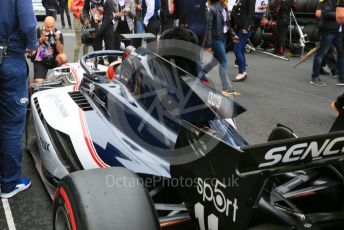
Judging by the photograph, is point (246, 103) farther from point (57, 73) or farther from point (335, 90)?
point (57, 73)

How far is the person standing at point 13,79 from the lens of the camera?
9.99ft

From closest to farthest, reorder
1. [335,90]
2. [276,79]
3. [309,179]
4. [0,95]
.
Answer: [309,179], [0,95], [335,90], [276,79]

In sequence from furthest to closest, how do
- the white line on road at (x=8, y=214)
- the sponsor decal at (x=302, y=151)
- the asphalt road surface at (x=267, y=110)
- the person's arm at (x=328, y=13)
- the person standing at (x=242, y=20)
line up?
1. the person standing at (x=242, y=20)
2. the person's arm at (x=328, y=13)
3. the asphalt road surface at (x=267, y=110)
4. the white line on road at (x=8, y=214)
5. the sponsor decal at (x=302, y=151)

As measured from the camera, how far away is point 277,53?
11.1 metres

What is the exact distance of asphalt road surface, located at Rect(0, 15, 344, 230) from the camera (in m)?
3.23

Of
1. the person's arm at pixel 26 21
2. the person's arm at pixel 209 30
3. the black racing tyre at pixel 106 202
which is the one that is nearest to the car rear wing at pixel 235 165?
the black racing tyre at pixel 106 202

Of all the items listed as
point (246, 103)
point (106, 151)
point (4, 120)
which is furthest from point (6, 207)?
point (246, 103)

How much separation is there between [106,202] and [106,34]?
18.7ft

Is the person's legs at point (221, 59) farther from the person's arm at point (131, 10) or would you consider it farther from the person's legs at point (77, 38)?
the person's legs at point (77, 38)

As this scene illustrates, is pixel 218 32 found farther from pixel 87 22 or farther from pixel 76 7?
pixel 76 7

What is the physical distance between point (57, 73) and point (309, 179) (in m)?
3.37

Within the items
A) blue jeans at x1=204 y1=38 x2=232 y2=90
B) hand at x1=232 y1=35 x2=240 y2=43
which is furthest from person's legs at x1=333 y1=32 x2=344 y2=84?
blue jeans at x1=204 y1=38 x2=232 y2=90

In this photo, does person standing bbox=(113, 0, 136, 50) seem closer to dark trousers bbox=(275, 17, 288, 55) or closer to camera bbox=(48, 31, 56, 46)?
camera bbox=(48, 31, 56, 46)

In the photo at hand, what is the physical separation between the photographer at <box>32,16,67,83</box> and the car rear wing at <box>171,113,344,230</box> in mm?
3983
